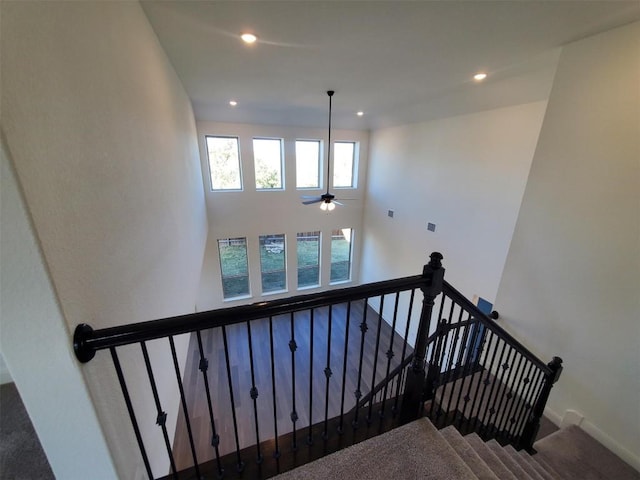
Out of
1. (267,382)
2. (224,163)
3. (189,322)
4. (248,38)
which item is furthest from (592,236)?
(224,163)

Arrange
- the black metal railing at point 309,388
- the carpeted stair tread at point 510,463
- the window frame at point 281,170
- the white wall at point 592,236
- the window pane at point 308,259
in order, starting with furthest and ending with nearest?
the window pane at point 308,259
the window frame at point 281,170
the white wall at point 592,236
the carpeted stair tread at point 510,463
the black metal railing at point 309,388

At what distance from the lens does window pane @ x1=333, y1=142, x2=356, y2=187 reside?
683cm

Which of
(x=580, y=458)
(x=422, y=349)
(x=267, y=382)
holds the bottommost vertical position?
(x=267, y=382)

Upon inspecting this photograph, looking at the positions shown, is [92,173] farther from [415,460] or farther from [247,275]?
[247,275]

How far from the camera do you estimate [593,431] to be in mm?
2438

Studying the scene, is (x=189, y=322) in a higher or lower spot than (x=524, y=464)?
higher

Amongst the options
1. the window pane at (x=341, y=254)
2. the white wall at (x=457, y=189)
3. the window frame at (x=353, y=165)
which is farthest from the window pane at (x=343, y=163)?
the window pane at (x=341, y=254)

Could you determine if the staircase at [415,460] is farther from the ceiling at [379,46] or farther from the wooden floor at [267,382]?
the ceiling at [379,46]

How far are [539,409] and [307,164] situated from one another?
6.06 meters

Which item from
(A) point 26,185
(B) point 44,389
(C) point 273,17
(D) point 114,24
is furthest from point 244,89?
(B) point 44,389

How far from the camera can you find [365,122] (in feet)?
20.4

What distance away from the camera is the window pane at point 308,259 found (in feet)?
23.6

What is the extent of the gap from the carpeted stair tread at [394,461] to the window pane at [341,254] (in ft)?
19.9

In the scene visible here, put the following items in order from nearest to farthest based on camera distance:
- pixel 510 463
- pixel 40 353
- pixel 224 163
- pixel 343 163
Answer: pixel 40 353 → pixel 510 463 → pixel 224 163 → pixel 343 163
